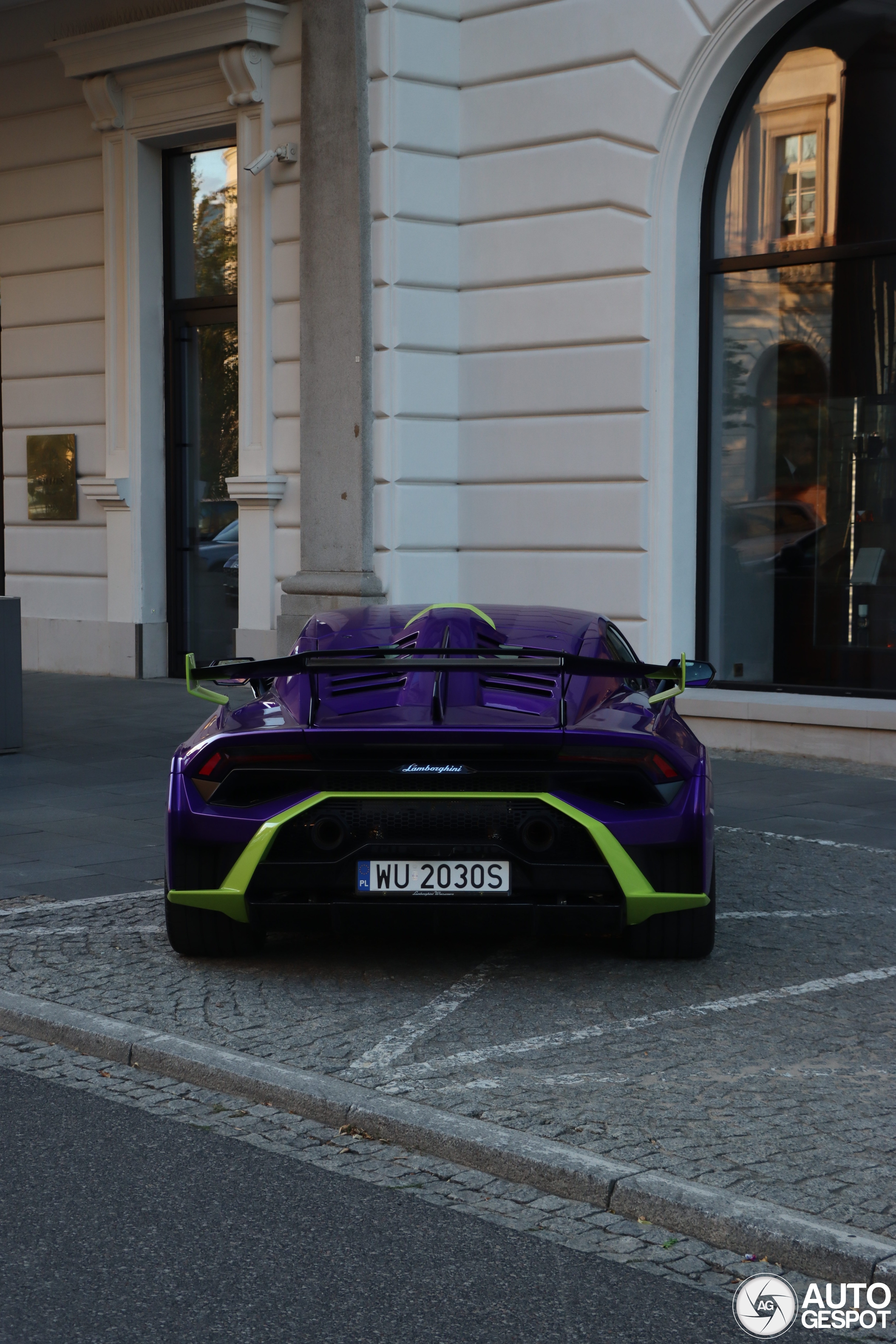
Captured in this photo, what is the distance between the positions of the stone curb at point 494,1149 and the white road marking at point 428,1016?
248 millimetres

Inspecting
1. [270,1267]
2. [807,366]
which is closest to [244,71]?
[807,366]

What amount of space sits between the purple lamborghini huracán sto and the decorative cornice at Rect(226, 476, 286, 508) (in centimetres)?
824

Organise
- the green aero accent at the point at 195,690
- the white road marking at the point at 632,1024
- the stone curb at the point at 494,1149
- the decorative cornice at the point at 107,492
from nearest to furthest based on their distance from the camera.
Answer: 1. the stone curb at the point at 494,1149
2. the white road marking at the point at 632,1024
3. the green aero accent at the point at 195,690
4. the decorative cornice at the point at 107,492

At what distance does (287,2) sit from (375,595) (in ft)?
16.5

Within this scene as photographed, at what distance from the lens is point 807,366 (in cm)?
1176

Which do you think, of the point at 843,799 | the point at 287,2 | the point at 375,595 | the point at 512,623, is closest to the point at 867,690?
the point at 843,799

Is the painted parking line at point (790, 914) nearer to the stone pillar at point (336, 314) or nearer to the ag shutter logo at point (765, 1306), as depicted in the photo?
the ag shutter logo at point (765, 1306)

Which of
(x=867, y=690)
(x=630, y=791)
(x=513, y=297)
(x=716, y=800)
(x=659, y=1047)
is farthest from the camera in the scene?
(x=513, y=297)

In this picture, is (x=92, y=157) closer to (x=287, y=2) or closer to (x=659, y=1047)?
(x=287, y=2)

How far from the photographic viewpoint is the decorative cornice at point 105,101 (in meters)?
15.0

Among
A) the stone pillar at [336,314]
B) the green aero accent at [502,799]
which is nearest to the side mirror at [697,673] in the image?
the green aero accent at [502,799]

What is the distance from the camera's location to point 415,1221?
12.1 ft

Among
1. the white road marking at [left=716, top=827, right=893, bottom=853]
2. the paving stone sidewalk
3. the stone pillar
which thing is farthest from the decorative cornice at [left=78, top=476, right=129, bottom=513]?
the white road marking at [left=716, top=827, right=893, bottom=853]

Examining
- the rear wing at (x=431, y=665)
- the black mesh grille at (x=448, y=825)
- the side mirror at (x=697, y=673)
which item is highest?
the rear wing at (x=431, y=665)
